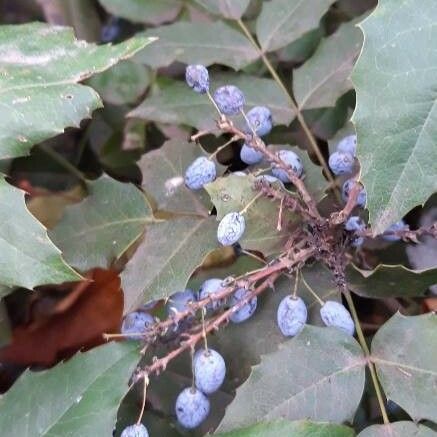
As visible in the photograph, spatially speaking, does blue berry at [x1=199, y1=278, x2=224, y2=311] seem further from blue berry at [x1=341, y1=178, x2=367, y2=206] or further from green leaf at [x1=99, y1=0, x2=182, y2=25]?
green leaf at [x1=99, y1=0, x2=182, y2=25]

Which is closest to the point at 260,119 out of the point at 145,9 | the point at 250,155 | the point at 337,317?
the point at 250,155

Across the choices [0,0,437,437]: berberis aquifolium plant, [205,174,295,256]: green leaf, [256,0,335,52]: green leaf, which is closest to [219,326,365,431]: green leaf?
[0,0,437,437]: berberis aquifolium plant

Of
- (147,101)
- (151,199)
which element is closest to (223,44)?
(147,101)

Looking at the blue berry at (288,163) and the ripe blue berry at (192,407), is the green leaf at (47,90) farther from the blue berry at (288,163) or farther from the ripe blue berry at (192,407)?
the ripe blue berry at (192,407)

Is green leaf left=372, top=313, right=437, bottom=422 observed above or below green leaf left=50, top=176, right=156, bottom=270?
below

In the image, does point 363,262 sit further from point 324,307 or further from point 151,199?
point 151,199

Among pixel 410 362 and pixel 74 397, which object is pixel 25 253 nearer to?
pixel 74 397
